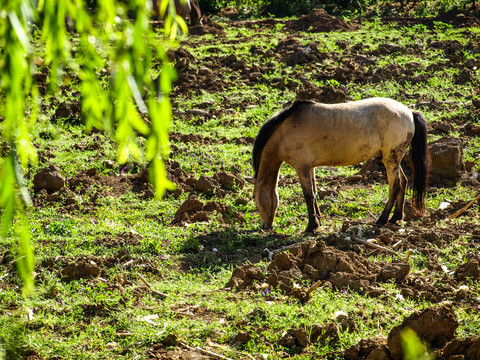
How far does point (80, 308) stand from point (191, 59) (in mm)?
10650

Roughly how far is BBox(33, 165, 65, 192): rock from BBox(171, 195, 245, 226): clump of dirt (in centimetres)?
188

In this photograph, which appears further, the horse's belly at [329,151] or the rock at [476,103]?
the rock at [476,103]

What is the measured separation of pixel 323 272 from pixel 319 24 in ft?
45.1

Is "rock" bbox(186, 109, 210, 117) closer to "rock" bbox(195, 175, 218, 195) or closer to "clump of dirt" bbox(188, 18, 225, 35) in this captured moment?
"rock" bbox(195, 175, 218, 195)

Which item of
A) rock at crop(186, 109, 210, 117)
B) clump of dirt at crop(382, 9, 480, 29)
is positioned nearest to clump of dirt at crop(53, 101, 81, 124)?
rock at crop(186, 109, 210, 117)

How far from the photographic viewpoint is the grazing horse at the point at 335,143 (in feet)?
27.7

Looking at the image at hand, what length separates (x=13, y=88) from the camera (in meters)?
2.70

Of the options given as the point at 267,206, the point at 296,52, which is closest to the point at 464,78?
the point at 296,52

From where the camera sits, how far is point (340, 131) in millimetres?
8430

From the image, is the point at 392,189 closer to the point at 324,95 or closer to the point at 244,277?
the point at 244,277

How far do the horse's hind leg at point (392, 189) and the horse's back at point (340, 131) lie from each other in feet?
0.95

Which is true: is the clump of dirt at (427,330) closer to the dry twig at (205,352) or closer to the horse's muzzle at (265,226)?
the dry twig at (205,352)

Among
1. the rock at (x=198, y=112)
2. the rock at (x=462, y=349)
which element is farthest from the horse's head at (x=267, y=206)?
the rock at (x=198, y=112)

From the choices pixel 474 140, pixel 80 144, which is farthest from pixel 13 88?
pixel 474 140
